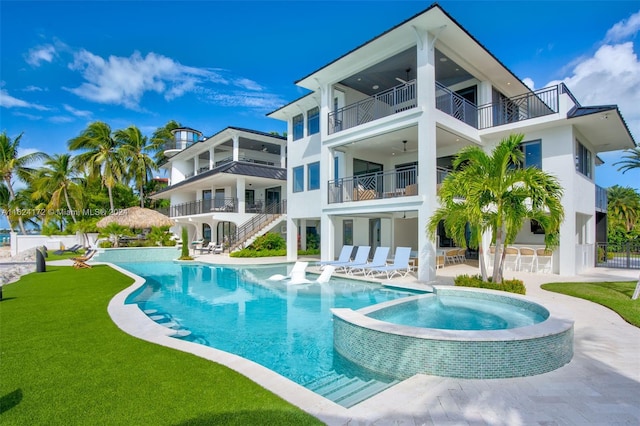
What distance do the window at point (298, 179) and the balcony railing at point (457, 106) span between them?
8428 mm

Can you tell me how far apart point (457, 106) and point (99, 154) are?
30.4 meters

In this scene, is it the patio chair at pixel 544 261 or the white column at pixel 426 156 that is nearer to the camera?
the white column at pixel 426 156

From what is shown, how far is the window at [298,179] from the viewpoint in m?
20.1

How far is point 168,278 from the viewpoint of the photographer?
50.6ft

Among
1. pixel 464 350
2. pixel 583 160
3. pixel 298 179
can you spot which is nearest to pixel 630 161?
pixel 583 160

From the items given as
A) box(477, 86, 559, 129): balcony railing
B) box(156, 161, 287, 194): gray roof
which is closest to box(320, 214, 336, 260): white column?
box(477, 86, 559, 129): balcony railing

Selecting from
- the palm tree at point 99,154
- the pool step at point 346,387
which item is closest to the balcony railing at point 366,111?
the pool step at point 346,387

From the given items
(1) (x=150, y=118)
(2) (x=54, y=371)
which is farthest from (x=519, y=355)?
(1) (x=150, y=118)

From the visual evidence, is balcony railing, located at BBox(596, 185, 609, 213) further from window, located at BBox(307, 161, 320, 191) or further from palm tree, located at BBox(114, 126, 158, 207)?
palm tree, located at BBox(114, 126, 158, 207)

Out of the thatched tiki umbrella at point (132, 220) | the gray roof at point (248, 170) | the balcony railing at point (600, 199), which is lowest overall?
the thatched tiki umbrella at point (132, 220)

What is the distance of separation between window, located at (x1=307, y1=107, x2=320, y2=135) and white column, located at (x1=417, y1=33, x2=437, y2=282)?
7636mm

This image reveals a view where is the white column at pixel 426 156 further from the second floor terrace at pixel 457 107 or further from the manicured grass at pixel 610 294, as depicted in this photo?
the manicured grass at pixel 610 294

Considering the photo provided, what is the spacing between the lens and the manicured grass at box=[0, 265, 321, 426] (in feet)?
10.8

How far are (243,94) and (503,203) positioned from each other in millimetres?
26919
